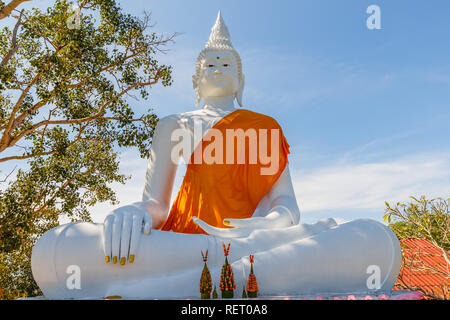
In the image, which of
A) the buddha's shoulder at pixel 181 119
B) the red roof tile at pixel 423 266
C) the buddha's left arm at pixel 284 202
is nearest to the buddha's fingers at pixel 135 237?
the buddha's left arm at pixel 284 202

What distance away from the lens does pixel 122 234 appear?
2.89 meters

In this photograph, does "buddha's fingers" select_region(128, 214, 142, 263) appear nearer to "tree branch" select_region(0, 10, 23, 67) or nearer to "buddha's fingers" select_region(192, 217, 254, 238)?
"buddha's fingers" select_region(192, 217, 254, 238)

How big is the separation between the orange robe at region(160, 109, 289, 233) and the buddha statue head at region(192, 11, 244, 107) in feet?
1.52

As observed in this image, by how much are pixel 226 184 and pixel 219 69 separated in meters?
1.36

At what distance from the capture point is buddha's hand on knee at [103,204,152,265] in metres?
2.86

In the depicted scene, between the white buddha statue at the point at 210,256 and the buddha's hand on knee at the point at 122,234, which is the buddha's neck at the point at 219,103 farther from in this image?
the buddha's hand on knee at the point at 122,234

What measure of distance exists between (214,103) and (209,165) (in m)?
0.85

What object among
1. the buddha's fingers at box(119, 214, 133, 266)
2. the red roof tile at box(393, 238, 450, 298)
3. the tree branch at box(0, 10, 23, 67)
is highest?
the tree branch at box(0, 10, 23, 67)

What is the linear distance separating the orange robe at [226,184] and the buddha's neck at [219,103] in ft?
1.09

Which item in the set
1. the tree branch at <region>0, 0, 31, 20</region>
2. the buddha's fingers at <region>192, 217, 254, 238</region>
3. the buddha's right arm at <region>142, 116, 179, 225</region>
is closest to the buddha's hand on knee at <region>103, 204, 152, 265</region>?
the buddha's fingers at <region>192, 217, 254, 238</region>

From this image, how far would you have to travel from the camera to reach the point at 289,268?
294 centimetres

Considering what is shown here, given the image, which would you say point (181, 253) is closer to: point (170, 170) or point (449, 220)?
point (170, 170)

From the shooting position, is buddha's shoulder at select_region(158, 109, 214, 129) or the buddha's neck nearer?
buddha's shoulder at select_region(158, 109, 214, 129)

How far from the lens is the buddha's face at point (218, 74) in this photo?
4316 millimetres
